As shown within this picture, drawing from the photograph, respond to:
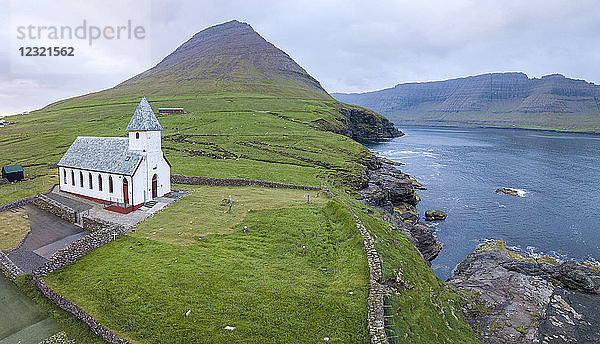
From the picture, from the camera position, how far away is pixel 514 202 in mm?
70375

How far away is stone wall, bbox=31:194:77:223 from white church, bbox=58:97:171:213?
11.9ft

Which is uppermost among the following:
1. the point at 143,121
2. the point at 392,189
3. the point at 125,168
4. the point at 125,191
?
the point at 143,121

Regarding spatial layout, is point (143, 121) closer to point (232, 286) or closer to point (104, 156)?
point (104, 156)

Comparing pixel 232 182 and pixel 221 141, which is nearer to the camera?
pixel 232 182

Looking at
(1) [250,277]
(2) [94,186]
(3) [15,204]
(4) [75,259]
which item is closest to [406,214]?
(1) [250,277]

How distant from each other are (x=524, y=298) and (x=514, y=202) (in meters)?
43.1

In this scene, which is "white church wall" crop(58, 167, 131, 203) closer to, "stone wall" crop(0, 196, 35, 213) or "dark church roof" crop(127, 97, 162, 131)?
"stone wall" crop(0, 196, 35, 213)

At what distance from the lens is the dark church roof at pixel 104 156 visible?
41344 millimetres

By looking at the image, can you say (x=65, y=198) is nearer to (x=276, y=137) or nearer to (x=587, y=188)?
(x=276, y=137)

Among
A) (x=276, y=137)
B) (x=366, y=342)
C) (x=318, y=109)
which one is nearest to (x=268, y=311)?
(x=366, y=342)

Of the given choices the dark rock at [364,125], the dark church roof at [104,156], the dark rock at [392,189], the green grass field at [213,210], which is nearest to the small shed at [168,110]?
the dark rock at [364,125]

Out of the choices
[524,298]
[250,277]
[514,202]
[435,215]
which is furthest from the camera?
[514,202]

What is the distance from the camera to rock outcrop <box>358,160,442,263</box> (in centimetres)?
4740

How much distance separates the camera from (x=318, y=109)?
510 feet
